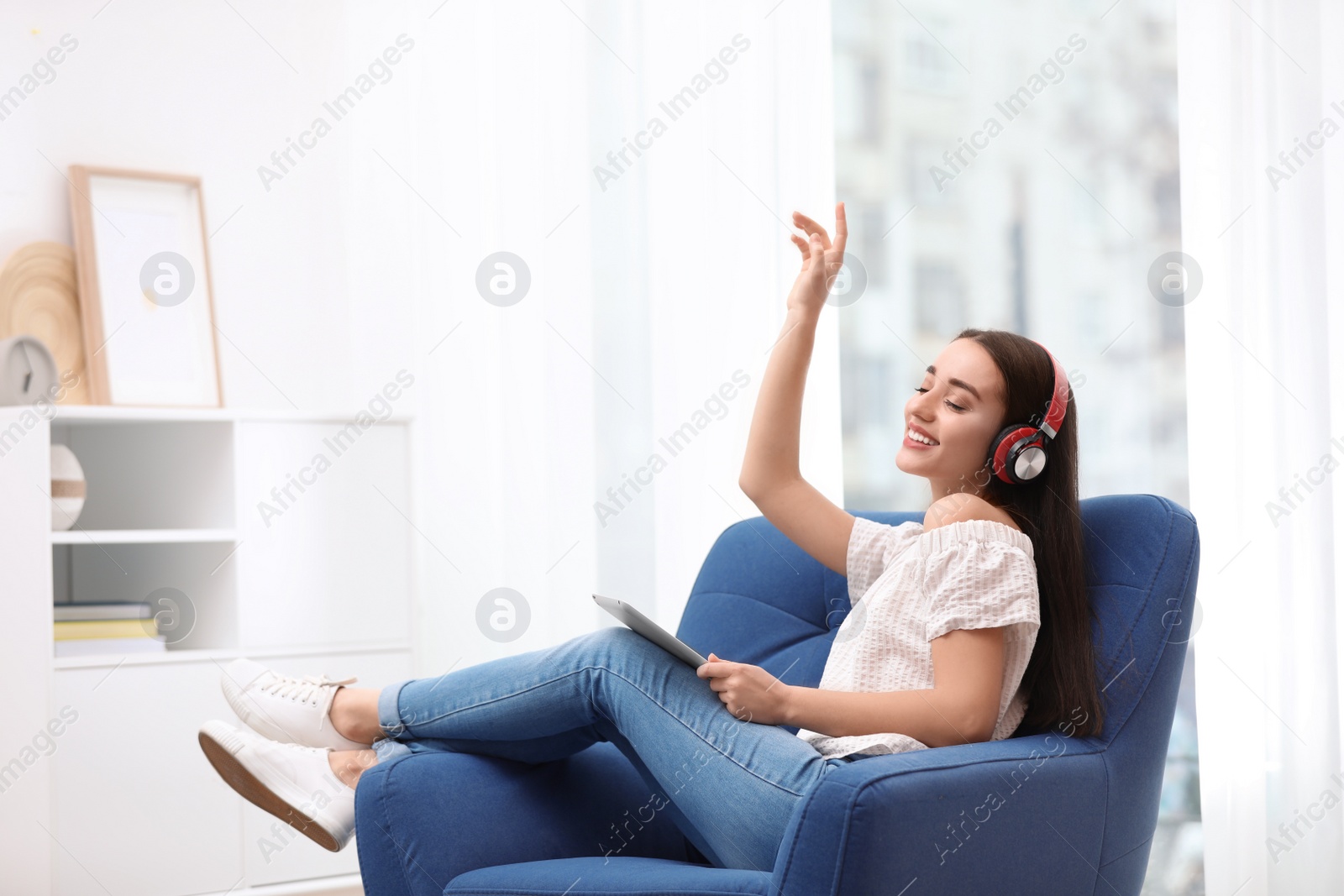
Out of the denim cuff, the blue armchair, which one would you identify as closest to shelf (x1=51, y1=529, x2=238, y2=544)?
the denim cuff

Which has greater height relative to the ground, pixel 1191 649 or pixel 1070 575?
pixel 1070 575

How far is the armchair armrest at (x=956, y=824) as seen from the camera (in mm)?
1066

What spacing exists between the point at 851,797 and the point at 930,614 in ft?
1.17

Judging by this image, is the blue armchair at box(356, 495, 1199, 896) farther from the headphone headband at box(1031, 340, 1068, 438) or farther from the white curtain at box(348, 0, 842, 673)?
the white curtain at box(348, 0, 842, 673)

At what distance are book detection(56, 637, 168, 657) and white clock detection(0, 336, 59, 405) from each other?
0.49m

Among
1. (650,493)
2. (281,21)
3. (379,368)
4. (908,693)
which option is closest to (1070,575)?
(908,693)

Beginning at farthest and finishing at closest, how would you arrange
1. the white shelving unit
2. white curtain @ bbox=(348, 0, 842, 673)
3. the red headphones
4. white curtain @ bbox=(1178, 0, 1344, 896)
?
white curtain @ bbox=(348, 0, 842, 673)
the white shelving unit
white curtain @ bbox=(1178, 0, 1344, 896)
the red headphones

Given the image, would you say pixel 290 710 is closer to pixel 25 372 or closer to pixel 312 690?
pixel 312 690

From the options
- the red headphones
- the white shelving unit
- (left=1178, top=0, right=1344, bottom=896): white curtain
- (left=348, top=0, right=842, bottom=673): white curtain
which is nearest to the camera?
the red headphones

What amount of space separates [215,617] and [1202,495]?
198 centimetres

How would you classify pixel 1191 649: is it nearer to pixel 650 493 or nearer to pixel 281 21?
pixel 650 493

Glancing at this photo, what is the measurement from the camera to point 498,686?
150 centimetres

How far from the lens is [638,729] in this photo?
141 cm

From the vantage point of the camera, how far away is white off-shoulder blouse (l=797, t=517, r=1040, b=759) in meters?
1.34
